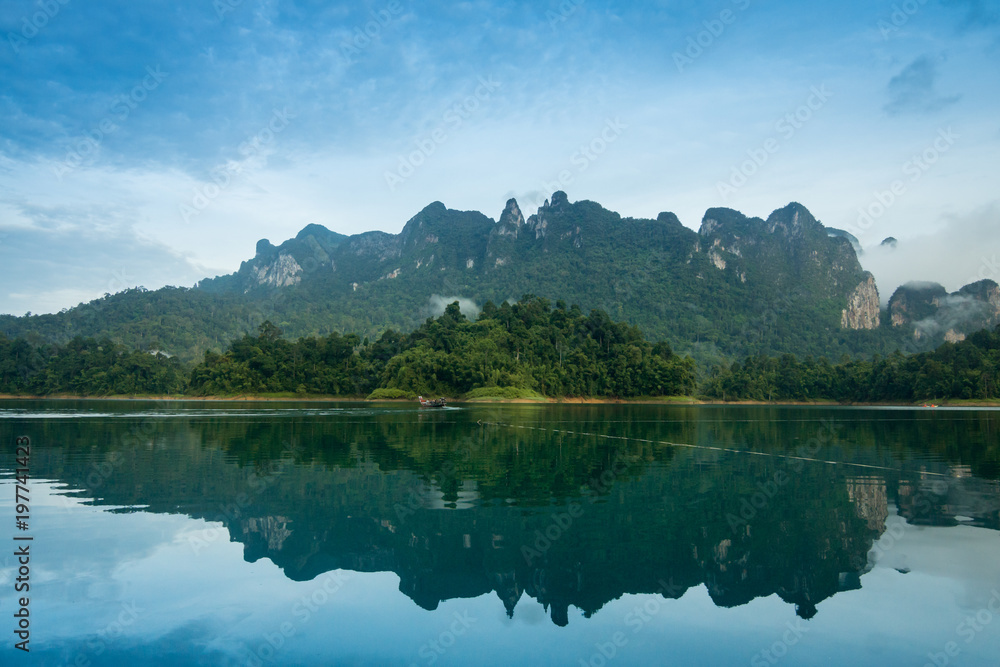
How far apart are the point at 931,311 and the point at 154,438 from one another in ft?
656

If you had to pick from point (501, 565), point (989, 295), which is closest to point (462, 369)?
point (501, 565)

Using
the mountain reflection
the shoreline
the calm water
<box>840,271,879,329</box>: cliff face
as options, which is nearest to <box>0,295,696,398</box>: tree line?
the shoreline

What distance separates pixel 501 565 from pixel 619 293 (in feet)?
515

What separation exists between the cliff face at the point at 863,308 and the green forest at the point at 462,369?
78.2 m

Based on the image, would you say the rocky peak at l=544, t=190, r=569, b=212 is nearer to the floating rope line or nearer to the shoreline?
the shoreline

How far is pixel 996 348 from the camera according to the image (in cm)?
7662

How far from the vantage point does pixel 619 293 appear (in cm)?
16112

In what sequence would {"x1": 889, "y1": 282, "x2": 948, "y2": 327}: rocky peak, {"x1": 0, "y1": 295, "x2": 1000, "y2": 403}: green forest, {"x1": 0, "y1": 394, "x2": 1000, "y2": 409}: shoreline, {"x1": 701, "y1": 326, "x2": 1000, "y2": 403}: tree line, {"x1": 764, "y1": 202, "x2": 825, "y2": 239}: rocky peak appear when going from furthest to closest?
{"x1": 764, "y1": 202, "x2": 825, "y2": 239}: rocky peak < {"x1": 889, "y1": 282, "x2": 948, "y2": 327}: rocky peak < {"x1": 0, "y1": 295, "x2": 1000, "y2": 403}: green forest < {"x1": 0, "y1": 394, "x2": 1000, "y2": 409}: shoreline < {"x1": 701, "y1": 326, "x2": 1000, "y2": 403}: tree line

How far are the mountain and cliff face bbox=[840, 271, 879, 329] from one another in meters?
0.42

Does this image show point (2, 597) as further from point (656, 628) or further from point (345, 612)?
point (656, 628)

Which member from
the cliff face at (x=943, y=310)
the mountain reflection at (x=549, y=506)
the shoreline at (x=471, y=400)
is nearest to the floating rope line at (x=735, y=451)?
the mountain reflection at (x=549, y=506)

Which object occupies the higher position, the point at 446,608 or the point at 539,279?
the point at 539,279

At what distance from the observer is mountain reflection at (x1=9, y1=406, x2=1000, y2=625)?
796 cm

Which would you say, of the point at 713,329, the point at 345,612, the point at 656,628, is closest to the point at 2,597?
the point at 345,612
